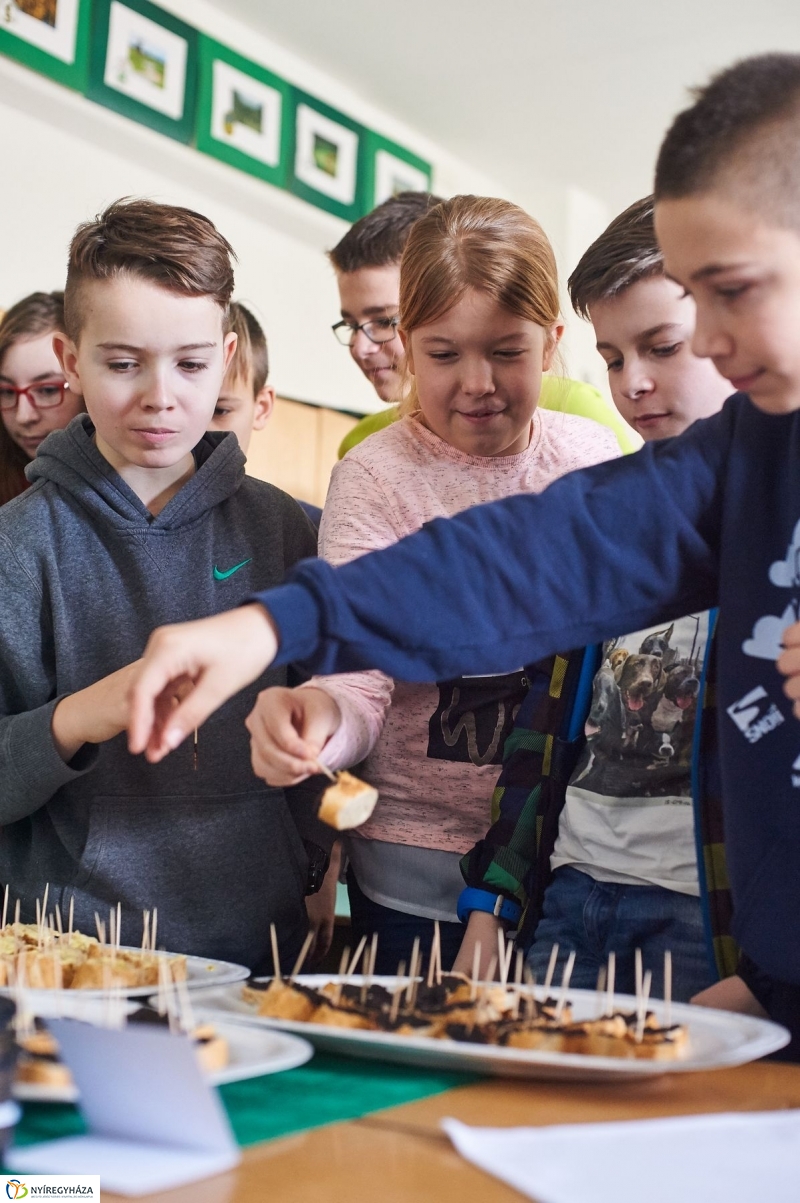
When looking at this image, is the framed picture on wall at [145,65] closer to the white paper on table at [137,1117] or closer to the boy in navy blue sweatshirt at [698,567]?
the boy in navy blue sweatshirt at [698,567]

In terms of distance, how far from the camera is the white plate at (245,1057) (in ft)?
2.27

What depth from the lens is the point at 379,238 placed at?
2236mm

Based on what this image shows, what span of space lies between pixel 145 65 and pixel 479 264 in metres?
2.95

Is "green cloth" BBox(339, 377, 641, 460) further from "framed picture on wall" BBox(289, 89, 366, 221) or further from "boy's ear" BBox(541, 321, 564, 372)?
"framed picture on wall" BBox(289, 89, 366, 221)

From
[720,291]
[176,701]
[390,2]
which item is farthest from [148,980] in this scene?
[390,2]

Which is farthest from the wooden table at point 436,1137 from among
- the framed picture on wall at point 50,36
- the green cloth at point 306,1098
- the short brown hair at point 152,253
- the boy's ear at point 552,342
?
the framed picture on wall at point 50,36

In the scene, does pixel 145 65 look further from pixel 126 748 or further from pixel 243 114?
pixel 126 748

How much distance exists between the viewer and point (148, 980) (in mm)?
1015

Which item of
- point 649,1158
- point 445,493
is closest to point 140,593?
point 445,493

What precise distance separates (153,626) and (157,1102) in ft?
2.91

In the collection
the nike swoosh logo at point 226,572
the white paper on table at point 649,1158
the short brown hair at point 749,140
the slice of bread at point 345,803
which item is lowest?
the white paper on table at point 649,1158

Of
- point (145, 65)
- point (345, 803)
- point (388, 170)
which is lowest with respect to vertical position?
point (345, 803)

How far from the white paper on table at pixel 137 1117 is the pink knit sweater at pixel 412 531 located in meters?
0.68

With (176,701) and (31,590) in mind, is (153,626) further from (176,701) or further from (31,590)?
(176,701)
